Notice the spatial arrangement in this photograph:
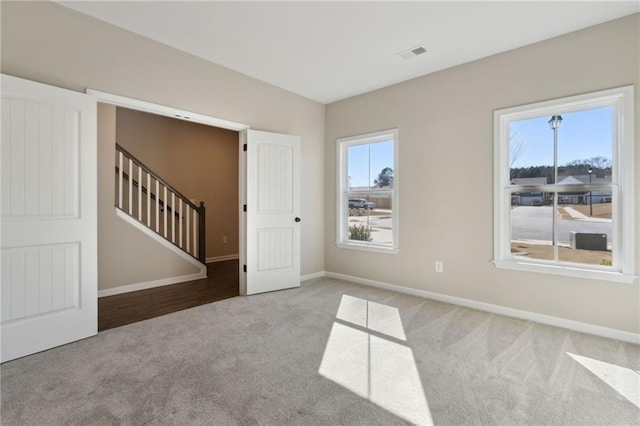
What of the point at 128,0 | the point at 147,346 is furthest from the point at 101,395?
the point at 128,0

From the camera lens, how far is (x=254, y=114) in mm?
3996

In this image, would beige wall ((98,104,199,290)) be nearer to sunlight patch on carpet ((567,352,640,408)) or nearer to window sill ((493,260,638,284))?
window sill ((493,260,638,284))

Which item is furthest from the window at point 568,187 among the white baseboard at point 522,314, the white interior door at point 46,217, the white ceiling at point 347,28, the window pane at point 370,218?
the white interior door at point 46,217

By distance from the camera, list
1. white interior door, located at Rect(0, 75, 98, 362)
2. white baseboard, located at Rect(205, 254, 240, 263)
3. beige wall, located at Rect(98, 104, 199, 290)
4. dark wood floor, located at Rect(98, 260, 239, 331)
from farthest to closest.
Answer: white baseboard, located at Rect(205, 254, 240, 263)
beige wall, located at Rect(98, 104, 199, 290)
dark wood floor, located at Rect(98, 260, 239, 331)
white interior door, located at Rect(0, 75, 98, 362)

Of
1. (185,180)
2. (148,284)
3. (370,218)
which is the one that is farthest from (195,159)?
(370,218)

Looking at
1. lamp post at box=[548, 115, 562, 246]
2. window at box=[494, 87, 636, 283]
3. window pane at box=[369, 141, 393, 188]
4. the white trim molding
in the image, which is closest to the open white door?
the white trim molding

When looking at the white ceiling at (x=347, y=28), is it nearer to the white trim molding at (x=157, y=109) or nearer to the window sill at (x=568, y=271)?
the white trim molding at (x=157, y=109)

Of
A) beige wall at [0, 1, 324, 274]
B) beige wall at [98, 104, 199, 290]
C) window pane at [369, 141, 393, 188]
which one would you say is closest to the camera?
beige wall at [0, 1, 324, 274]

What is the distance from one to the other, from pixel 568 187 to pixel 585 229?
424 mm

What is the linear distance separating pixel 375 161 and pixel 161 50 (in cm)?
294

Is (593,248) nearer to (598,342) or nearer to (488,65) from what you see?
(598,342)

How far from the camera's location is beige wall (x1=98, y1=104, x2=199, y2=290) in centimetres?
380

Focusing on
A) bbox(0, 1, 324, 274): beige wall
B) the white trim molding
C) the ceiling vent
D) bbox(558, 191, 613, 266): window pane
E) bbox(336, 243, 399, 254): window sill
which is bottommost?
bbox(336, 243, 399, 254): window sill

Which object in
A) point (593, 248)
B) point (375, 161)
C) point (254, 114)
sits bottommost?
point (593, 248)
